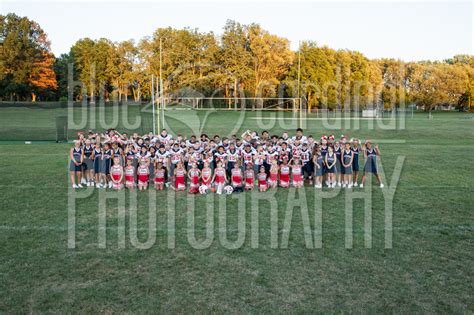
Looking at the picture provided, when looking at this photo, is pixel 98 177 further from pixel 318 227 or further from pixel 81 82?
pixel 81 82

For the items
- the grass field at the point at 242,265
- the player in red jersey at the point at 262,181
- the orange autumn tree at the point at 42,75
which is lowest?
the grass field at the point at 242,265

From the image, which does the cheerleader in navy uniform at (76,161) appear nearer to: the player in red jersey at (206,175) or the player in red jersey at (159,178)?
the player in red jersey at (159,178)

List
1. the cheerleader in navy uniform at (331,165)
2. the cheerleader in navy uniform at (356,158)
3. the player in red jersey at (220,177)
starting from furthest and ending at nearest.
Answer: the cheerleader in navy uniform at (356,158) < the cheerleader in navy uniform at (331,165) < the player in red jersey at (220,177)

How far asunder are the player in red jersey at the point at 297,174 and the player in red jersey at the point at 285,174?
171 mm

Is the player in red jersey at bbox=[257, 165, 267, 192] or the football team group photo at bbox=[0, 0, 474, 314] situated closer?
the football team group photo at bbox=[0, 0, 474, 314]

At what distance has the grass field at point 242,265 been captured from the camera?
490cm

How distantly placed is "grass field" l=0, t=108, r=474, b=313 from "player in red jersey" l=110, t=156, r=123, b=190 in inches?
29.8

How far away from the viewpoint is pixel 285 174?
439 inches

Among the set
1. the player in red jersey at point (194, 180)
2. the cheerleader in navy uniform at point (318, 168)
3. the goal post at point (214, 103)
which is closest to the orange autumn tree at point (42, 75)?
the goal post at point (214, 103)

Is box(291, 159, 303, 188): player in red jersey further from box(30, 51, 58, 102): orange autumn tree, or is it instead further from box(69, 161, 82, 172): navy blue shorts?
box(30, 51, 58, 102): orange autumn tree

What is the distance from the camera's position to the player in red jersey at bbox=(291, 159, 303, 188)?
11203 millimetres

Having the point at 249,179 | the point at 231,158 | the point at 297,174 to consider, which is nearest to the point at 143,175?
the point at 231,158

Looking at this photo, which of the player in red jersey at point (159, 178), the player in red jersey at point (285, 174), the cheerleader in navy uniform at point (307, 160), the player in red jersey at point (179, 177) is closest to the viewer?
the player in red jersey at point (179, 177)

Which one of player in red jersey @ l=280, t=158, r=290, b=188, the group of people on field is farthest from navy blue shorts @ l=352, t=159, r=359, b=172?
player in red jersey @ l=280, t=158, r=290, b=188
